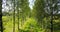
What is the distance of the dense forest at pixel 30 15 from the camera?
4570 millimetres

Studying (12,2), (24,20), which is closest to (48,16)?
(24,20)

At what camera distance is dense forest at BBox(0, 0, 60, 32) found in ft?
15.0

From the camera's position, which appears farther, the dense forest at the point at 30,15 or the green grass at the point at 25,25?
the green grass at the point at 25,25

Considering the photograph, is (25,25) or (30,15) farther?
(25,25)

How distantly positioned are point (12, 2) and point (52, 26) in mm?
1723

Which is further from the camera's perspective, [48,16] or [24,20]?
[24,20]

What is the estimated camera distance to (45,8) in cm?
457

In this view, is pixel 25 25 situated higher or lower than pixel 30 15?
lower

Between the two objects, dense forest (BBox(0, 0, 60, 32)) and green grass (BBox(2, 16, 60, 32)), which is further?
green grass (BBox(2, 16, 60, 32))

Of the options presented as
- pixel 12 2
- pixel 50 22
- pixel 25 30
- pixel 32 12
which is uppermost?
pixel 12 2

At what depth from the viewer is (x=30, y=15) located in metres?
4.83

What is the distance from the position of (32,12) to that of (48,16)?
0.63 metres

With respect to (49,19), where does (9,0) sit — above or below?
above

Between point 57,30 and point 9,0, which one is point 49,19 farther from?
point 9,0
